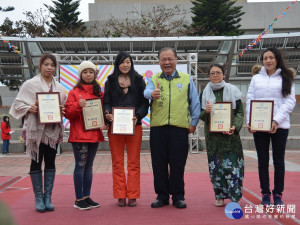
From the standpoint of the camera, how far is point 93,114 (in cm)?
367

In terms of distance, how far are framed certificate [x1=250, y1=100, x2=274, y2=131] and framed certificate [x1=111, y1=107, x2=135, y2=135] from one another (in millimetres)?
1310

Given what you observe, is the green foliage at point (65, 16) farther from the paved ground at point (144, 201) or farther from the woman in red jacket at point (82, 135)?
the woman in red jacket at point (82, 135)

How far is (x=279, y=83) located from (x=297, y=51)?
16245mm

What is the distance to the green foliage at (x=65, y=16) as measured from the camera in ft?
92.4

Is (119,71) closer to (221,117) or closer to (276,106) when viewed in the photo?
(221,117)

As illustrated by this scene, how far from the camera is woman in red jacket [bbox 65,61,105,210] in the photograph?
3.61 metres

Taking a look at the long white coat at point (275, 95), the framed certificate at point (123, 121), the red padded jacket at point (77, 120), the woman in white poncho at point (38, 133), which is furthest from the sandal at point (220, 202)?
the woman in white poncho at point (38, 133)

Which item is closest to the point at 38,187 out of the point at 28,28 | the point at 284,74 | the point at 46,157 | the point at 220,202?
the point at 46,157

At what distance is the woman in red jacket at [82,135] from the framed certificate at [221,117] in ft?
4.19

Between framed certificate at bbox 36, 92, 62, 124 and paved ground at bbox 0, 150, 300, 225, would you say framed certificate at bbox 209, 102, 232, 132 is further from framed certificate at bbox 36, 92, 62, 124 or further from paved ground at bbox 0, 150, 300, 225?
framed certificate at bbox 36, 92, 62, 124

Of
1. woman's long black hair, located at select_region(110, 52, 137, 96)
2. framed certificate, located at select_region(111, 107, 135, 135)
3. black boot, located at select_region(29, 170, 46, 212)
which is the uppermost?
woman's long black hair, located at select_region(110, 52, 137, 96)

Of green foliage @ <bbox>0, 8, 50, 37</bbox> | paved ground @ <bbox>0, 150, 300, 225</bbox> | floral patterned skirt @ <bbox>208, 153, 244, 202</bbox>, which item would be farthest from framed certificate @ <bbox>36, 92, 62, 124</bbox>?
green foliage @ <bbox>0, 8, 50, 37</bbox>

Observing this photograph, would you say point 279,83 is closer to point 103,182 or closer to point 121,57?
point 121,57

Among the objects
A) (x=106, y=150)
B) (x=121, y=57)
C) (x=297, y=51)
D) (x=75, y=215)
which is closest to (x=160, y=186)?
(x=75, y=215)
